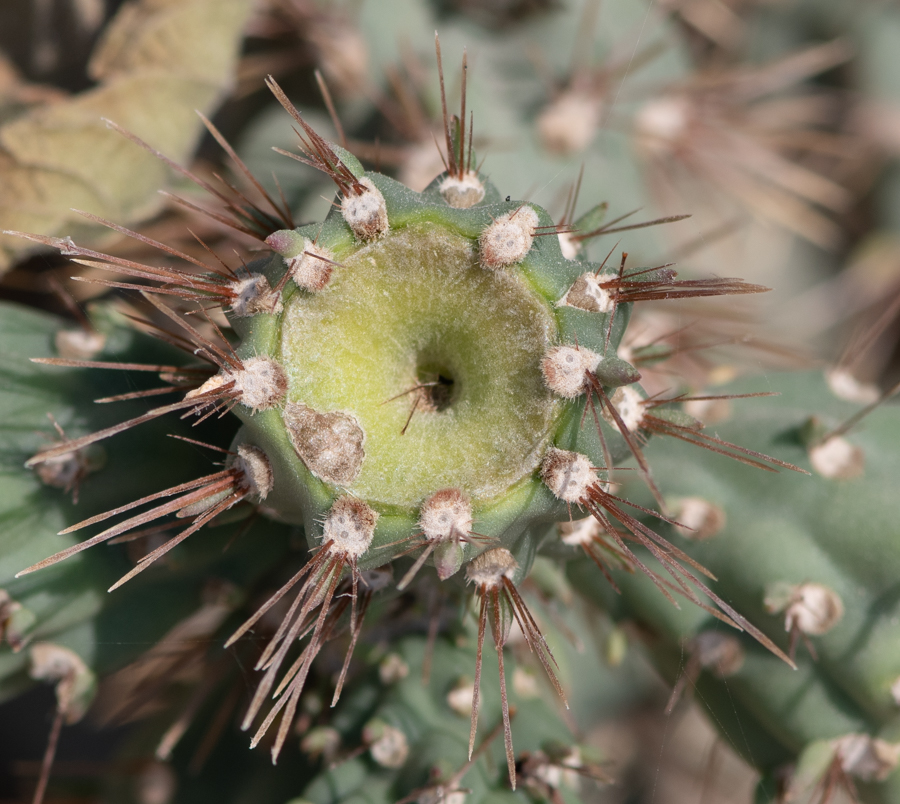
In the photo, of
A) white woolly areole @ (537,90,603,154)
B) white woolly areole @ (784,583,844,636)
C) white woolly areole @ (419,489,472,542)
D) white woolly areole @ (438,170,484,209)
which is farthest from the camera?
white woolly areole @ (537,90,603,154)

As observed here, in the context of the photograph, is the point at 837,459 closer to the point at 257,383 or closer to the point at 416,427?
the point at 416,427

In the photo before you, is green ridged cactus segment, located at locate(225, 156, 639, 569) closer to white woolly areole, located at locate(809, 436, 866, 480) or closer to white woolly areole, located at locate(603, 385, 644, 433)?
white woolly areole, located at locate(603, 385, 644, 433)

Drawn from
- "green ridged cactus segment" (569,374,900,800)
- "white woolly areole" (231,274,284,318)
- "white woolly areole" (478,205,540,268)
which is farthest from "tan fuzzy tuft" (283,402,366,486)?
"green ridged cactus segment" (569,374,900,800)

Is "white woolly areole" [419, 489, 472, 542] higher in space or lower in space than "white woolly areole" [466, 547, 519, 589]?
higher

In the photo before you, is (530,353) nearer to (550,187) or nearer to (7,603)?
(7,603)

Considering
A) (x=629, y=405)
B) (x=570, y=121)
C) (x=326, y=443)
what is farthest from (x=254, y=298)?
(x=570, y=121)

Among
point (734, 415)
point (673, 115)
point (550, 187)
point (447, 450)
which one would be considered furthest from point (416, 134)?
point (447, 450)

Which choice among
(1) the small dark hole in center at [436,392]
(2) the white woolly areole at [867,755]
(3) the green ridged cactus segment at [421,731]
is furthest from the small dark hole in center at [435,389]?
(2) the white woolly areole at [867,755]
